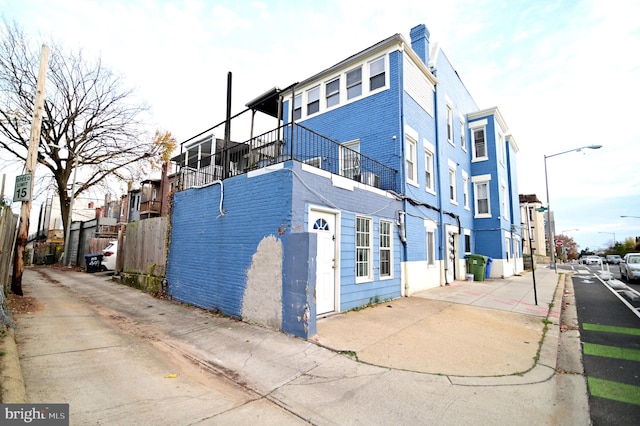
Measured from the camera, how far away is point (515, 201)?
21328mm

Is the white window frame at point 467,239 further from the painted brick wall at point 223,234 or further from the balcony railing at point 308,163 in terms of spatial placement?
the painted brick wall at point 223,234

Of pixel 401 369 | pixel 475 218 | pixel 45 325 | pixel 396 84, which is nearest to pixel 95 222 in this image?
pixel 45 325

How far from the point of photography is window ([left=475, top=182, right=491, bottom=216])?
17.8 metres

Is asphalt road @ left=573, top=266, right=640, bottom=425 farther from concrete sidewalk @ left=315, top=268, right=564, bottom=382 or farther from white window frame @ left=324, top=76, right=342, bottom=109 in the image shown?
white window frame @ left=324, top=76, right=342, bottom=109

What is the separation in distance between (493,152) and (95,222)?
26.8 meters

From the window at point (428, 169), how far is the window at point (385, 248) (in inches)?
154

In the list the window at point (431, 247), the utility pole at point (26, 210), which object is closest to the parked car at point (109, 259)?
the utility pole at point (26, 210)

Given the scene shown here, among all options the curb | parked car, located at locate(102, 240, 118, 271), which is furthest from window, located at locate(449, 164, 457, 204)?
parked car, located at locate(102, 240, 118, 271)

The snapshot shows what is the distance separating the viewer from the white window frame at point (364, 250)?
26.7 feet

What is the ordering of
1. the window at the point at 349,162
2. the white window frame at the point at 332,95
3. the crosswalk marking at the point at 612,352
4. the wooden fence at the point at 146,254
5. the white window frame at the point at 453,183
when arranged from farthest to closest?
the white window frame at the point at 453,183, the white window frame at the point at 332,95, the window at the point at 349,162, the wooden fence at the point at 146,254, the crosswalk marking at the point at 612,352

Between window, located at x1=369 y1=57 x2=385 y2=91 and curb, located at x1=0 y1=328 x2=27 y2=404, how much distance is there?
11.8 m

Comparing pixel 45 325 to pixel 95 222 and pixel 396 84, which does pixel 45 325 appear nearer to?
pixel 396 84

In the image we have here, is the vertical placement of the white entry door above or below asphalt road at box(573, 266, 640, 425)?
above

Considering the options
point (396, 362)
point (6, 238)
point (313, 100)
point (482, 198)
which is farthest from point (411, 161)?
point (6, 238)
